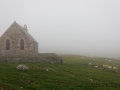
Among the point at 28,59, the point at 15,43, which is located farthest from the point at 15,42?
the point at 28,59

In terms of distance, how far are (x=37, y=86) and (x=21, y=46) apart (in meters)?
29.3

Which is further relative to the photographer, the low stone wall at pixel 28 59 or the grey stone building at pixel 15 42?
the grey stone building at pixel 15 42

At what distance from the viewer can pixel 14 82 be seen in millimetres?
14969

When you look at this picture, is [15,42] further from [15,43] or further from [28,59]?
[28,59]

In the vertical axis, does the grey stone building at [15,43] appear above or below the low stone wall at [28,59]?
above

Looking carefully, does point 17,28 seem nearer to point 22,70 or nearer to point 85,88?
point 22,70

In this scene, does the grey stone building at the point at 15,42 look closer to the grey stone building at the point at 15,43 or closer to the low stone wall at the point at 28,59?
the grey stone building at the point at 15,43

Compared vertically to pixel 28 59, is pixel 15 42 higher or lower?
higher

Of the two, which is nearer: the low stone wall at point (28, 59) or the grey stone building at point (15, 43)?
the low stone wall at point (28, 59)

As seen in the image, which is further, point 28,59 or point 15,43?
point 15,43

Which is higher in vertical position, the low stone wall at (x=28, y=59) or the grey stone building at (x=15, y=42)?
the grey stone building at (x=15, y=42)

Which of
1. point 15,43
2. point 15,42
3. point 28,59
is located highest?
point 15,42

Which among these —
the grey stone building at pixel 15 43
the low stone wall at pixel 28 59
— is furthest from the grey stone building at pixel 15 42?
the low stone wall at pixel 28 59

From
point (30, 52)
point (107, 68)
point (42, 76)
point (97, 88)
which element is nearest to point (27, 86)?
point (42, 76)
